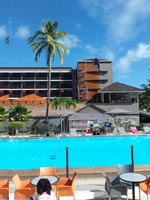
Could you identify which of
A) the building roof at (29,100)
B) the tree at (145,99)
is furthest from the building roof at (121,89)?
the tree at (145,99)

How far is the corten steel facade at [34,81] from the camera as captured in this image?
74.9 meters

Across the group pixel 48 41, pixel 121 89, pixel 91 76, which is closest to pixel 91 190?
pixel 48 41

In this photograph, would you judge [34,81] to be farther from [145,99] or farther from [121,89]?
[121,89]

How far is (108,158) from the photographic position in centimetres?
1869

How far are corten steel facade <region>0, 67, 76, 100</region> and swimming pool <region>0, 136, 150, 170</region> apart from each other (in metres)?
47.2

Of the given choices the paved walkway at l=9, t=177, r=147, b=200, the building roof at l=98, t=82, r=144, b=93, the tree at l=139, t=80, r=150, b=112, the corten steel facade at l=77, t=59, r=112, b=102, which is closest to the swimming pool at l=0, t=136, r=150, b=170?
the paved walkway at l=9, t=177, r=147, b=200

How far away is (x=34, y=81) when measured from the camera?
248 feet

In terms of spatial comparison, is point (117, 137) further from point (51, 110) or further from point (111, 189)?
point (111, 189)

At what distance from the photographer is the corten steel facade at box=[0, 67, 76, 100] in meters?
74.9

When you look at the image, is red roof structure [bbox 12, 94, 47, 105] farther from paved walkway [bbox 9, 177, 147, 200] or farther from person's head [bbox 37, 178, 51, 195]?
person's head [bbox 37, 178, 51, 195]

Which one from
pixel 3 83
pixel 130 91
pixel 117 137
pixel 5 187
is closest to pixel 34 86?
pixel 3 83

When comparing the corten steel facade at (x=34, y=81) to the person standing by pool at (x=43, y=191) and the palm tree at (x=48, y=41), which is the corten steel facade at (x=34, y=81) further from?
the person standing by pool at (x=43, y=191)

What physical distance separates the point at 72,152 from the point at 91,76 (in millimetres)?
51754

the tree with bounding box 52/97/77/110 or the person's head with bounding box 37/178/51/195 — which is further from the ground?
the tree with bounding box 52/97/77/110
